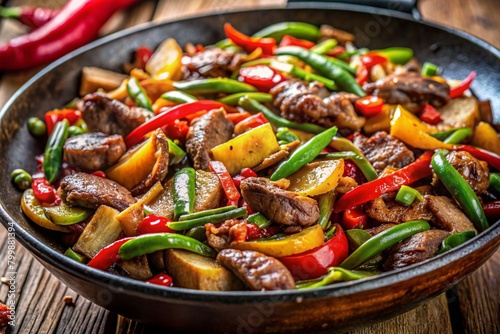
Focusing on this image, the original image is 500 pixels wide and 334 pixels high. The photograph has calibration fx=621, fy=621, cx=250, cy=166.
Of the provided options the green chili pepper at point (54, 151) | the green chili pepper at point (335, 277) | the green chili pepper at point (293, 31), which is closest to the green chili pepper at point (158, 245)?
the green chili pepper at point (335, 277)

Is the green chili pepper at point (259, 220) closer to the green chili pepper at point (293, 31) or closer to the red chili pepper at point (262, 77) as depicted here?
the red chili pepper at point (262, 77)

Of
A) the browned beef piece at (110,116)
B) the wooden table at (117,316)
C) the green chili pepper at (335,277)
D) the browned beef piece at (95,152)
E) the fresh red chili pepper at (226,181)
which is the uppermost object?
the browned beef piece at (110,116)

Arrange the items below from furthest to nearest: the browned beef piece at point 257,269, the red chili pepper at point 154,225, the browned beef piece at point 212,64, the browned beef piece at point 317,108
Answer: the browned beef piece at point 212,64, the browned beef piece at point 317,108, the red chili pepper at point 154,225, the browned beef piece at point 257,269

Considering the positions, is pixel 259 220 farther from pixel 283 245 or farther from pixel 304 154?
pixel 304 154

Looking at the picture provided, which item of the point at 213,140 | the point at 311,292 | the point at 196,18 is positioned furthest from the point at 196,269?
the point at 196,18

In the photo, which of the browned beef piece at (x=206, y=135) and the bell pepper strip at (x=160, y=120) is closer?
the browned beef piece at (x=206, y=135)

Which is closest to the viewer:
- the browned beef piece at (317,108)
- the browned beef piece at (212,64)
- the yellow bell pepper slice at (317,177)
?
the yellow bell pepper slice at (317,177)

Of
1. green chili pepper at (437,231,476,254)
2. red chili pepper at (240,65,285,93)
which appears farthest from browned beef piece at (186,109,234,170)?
green chili pepper at (437,231,476,254)
